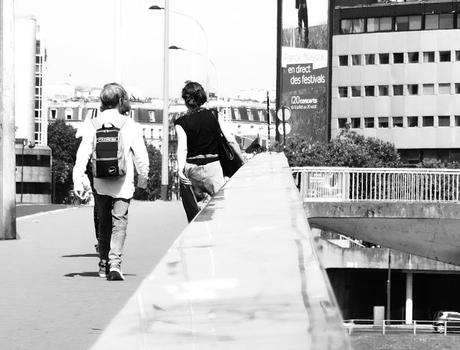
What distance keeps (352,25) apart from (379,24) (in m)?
3.39

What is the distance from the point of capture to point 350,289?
64.9m

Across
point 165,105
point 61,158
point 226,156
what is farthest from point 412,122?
point 226,156

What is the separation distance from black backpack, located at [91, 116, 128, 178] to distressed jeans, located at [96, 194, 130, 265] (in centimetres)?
41

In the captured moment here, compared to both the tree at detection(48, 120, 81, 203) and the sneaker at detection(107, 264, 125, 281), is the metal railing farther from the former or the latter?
the tree at detection(48, 120, 81, 203)

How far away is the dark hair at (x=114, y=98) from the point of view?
1130 centimetres

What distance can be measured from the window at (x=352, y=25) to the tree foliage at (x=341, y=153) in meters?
17.5

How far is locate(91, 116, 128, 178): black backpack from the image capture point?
11.1 m

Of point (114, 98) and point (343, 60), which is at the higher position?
point (343, 60)

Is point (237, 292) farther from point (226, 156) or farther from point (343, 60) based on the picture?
point (343, 60)

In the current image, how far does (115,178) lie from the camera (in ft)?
37.5

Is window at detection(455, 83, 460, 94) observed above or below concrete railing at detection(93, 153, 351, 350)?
above

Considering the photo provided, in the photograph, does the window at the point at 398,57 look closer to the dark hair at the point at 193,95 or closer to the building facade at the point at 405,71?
the building facade at the point at 405,71

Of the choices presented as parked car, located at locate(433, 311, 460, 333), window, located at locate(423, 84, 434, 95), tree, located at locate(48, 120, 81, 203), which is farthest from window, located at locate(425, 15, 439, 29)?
tree, located at locate(48, 120, 81, 203)

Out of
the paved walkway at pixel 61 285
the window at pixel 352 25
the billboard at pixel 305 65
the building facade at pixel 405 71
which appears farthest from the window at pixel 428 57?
the paved walkway at pixel 61 285
